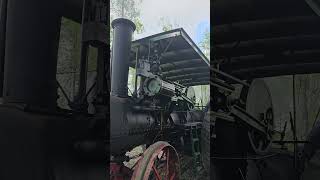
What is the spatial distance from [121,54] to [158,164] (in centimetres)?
47

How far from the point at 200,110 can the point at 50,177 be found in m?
0.69

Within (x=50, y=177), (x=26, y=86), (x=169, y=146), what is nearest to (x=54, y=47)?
(x=26, y=86)

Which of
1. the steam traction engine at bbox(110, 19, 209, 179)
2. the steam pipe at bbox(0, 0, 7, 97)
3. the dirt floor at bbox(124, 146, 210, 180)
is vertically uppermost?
the steam pipe at bbox(0, 0, 7, 97)

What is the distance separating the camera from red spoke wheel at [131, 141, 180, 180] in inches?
57.9

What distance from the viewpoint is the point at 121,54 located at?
1425 millimetres

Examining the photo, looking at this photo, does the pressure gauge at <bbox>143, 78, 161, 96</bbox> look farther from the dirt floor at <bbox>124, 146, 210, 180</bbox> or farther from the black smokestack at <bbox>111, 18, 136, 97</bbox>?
the dirt floor at <bbox>124, 146, 210, 180</bbox>

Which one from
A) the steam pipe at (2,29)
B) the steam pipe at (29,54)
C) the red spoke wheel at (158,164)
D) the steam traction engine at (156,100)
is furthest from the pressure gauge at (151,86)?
the steam pipe at (2,29)

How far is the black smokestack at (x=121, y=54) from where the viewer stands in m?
1.42

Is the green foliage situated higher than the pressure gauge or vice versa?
the green foliage

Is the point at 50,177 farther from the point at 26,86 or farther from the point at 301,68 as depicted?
the point at 301,68

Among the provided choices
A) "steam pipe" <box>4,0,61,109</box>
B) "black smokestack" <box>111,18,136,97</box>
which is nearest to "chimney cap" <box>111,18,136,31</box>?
"black smokestack" <box>111,18,136,97</box>

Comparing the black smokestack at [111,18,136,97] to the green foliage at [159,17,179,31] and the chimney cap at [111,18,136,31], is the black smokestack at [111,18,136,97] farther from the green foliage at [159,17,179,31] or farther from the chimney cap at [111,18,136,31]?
the green foliage at [159,17,179,31]

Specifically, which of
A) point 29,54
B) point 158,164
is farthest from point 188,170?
point 29,54

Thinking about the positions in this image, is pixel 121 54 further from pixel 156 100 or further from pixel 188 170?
pixel 188 170
